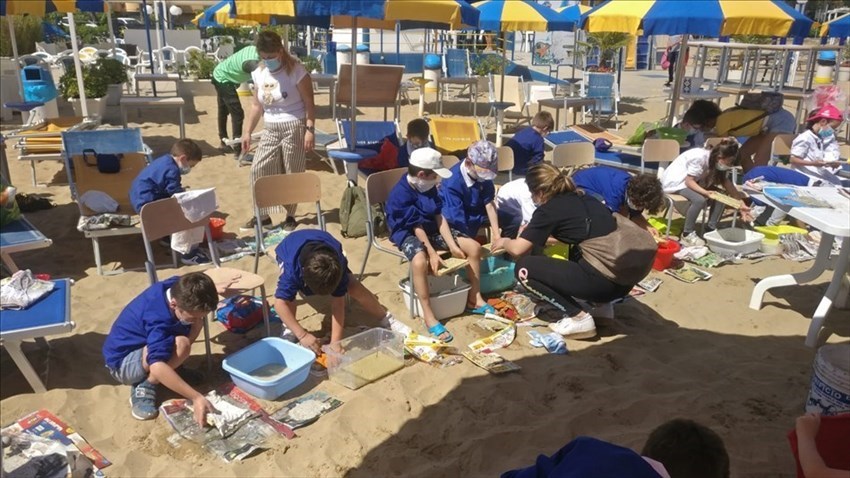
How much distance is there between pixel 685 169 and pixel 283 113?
402cm

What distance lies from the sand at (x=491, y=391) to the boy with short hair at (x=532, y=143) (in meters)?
2.41

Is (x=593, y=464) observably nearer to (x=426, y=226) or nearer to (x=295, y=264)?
(x=295, y=264)

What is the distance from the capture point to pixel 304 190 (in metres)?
5.25

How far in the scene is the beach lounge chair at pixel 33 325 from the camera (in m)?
3.30

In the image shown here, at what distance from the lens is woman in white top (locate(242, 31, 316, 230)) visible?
19.5 ft

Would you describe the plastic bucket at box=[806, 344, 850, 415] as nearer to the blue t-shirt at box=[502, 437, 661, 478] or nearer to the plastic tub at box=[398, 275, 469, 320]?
the blue t-shirt at box=[502, 437, 661, 478]

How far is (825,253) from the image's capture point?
4.65 m

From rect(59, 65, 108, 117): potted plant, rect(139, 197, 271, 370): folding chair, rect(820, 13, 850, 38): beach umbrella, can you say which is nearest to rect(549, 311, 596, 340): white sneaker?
rect(139, 197, 271, 370): folding chair

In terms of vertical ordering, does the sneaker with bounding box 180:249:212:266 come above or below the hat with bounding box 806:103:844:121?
below

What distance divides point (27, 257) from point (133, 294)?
1334mm

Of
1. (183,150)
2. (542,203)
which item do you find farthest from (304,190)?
(542,203)

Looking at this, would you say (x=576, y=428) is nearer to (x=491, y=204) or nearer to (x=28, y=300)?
(x=491, y=204)

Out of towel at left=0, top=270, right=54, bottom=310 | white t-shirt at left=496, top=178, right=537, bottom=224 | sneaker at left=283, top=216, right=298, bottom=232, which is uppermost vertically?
white t-shirt at left=496, top=178, right=537, bottom=224

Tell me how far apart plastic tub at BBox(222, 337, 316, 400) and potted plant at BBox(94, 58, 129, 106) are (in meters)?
8.57
